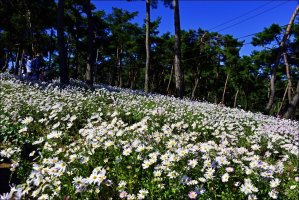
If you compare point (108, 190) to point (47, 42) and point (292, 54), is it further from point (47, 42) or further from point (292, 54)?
point (47, 42)

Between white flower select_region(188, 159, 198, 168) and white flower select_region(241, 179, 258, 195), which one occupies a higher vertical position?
white flower select_region(188, 159, 198, 168)

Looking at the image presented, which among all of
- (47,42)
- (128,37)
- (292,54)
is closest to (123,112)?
(292,54)

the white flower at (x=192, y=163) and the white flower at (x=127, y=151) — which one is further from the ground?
the white flower at (x=127, y=151)

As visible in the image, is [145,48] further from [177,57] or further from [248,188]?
[248,188]

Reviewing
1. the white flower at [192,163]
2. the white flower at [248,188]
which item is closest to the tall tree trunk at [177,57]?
the white flower at [192,163]

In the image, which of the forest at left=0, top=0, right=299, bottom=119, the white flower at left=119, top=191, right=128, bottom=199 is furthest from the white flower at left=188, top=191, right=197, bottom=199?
the forest at left=0, top=0, right=299, bottom=119

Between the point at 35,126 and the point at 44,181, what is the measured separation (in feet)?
9.76

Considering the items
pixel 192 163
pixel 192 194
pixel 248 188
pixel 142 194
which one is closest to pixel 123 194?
pixel 142 194

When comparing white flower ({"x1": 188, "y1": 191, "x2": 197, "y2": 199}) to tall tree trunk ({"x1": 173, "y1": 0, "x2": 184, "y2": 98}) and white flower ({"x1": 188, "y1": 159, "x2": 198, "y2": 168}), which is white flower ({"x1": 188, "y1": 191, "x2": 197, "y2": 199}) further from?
tall tree trunk ({"x1": 173, "y1": 0, "x2": 184, "y2": 98})

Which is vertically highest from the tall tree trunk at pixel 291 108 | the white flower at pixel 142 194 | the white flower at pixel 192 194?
the tall tree trunk at pixel 291 108

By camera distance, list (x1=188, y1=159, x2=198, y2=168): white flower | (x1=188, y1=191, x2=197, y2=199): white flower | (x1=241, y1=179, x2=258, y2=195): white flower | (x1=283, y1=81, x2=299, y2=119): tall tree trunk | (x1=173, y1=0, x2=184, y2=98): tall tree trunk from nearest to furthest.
Answer: 1. (x1=188, y1=191, x2=197, y2=199): white flower
2. (x1=241, y1=179, x2=258, y2=195): white flower
3. (x1=188, y1=159, x2=198, y2=168): white flower
4. (x1=283, y1=81, x2=299, y2=119): tall tree trunk
5. (x1=173, y1=0, x2=184, y2=98): tall tree trunk

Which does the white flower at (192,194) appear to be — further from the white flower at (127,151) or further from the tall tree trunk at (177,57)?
the tall tree trunk at (177,57)

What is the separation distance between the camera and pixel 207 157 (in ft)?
12.0

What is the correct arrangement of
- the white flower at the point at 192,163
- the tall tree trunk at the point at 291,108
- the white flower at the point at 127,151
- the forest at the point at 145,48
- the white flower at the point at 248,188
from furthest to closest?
the forest at the point at 145,48, the tall tree trunk at the point at 291,108, the white flower at the point at 127,151, the white flower at the point at 192,163, the white flower at the point at 248,188
